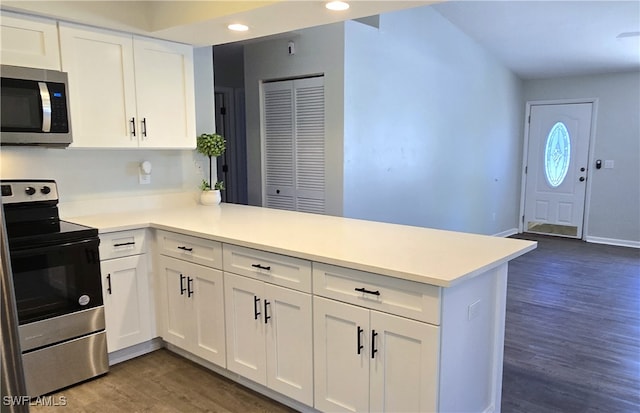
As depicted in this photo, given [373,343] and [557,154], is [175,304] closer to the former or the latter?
[373,343]

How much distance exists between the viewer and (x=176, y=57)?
318 centimetres

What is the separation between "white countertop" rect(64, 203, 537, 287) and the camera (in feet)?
5.83

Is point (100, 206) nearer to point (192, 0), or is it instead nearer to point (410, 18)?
point (192, 0)

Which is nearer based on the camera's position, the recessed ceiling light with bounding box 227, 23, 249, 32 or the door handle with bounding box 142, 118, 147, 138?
the recessed ceiling light with bounding box 227, 23, 249, 32

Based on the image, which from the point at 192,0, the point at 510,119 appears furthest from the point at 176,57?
the point at 510,119

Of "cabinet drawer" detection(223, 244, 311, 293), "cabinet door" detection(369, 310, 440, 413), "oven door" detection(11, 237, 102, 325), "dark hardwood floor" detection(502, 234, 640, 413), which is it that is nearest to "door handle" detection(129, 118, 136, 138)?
"oven door" detection(11, 237, 102, 325)

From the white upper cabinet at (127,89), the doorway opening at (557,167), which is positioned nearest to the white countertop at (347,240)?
the white upper cabinet at (127,89)

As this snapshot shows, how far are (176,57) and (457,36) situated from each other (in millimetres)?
3656

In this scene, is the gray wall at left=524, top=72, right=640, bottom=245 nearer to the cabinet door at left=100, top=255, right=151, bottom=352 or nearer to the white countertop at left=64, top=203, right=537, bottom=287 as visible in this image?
the white countertop at left=64, top=203, right=537, bottom=287

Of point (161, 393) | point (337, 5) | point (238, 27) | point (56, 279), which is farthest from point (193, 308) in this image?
point (337, 5)

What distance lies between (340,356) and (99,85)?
2170 millimetres

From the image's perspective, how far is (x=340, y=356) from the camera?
201cm

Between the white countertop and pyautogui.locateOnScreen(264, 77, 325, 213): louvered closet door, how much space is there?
1167 mm

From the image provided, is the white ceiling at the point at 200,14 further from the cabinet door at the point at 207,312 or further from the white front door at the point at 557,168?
the white front door at the point at 557,168
